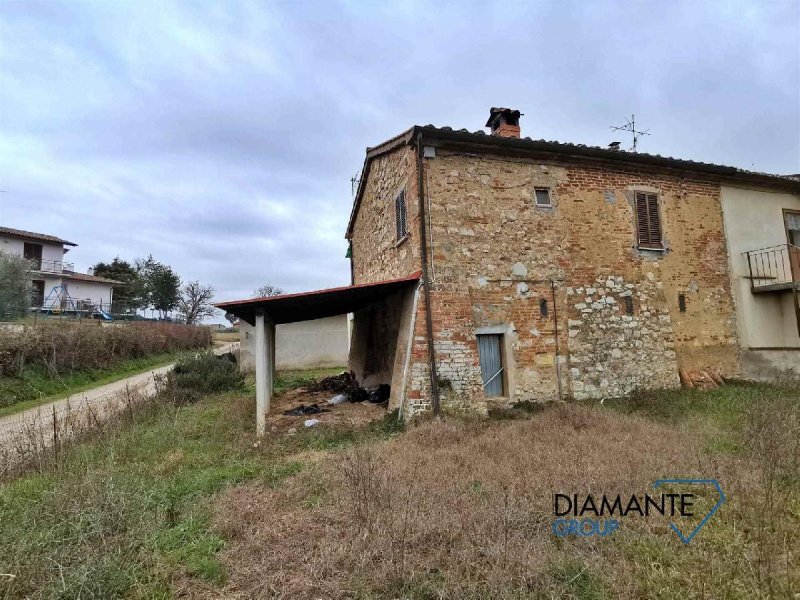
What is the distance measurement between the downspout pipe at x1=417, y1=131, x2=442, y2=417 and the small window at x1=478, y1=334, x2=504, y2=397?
129 centimetres

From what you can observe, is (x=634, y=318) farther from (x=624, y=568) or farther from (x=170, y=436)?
(x=170, y=436)

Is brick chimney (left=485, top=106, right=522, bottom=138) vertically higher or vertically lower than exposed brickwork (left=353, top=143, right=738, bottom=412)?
higher

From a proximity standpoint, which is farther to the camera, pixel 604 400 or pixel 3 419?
pixel 3 419

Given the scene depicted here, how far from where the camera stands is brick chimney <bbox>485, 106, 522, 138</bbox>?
1058cm

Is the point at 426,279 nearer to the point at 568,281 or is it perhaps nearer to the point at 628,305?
the point at 568,281

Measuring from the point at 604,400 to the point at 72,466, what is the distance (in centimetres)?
936

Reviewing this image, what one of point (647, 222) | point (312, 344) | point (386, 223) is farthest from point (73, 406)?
point (647, 222)

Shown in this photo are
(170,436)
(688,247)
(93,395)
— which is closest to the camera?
(170,436)

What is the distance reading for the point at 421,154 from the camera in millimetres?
8609

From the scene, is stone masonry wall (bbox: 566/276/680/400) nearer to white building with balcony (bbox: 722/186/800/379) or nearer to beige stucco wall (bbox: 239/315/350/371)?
white building with balcony (bbox: 722/186/800/379)

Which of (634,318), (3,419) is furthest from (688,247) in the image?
(3,419)

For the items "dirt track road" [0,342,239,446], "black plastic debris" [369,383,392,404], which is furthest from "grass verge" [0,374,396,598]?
"black plastic debris" [369,383,392,404]

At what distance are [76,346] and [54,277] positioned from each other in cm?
2467

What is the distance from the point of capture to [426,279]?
27.3 ft
